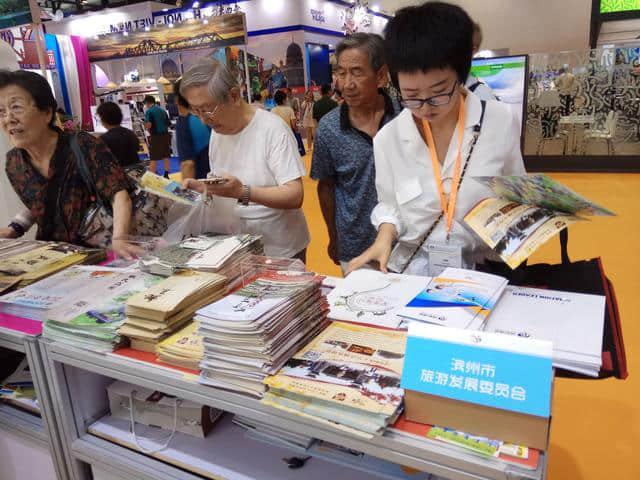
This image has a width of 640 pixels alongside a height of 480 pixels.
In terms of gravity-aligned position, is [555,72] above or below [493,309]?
above

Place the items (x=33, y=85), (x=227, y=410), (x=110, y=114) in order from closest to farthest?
(x=227, y=410), (x=33, y=85), (x=110, y=114)

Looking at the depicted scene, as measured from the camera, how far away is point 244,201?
1961mm

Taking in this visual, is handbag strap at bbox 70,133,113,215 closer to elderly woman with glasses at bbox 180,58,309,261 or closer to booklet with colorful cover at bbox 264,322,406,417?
elderly woman with glasses at bbox 180,58,309,261

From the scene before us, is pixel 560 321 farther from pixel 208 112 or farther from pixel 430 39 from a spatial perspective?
pixel 208 112

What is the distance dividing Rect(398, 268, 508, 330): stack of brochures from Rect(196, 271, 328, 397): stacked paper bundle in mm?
255

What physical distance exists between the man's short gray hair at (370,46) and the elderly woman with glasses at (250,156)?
0.46 meters

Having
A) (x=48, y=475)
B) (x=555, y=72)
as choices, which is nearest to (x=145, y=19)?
(x=555, y=72)

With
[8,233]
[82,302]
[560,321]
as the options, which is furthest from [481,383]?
[8,233]

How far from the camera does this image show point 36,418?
170 cm

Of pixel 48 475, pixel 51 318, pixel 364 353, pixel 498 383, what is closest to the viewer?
pixel 498 383

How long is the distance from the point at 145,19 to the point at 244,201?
14.2m

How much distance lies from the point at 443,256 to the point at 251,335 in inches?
27.2

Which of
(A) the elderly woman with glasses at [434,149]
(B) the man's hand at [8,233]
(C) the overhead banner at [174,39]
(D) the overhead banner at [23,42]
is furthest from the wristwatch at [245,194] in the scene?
(C) the overhead banner at [174,39]

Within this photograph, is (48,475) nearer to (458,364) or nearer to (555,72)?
(458,364)
